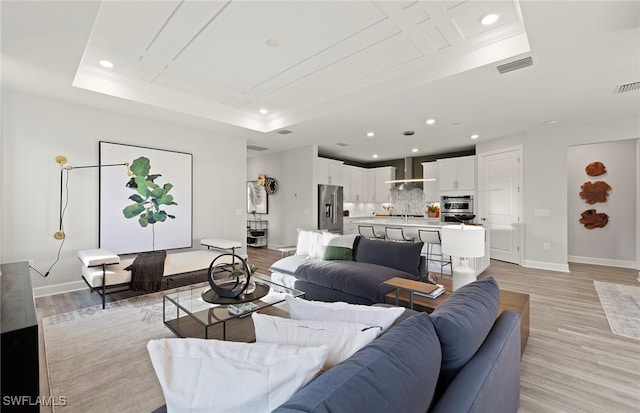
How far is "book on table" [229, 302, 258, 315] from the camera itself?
2.34 meters

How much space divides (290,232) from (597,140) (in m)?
6.45

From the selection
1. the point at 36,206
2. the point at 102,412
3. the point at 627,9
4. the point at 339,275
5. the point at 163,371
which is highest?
the point at 627,9

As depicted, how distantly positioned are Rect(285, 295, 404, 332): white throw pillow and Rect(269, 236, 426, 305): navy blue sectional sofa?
5.31 ft

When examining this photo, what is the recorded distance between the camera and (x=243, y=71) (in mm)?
3717

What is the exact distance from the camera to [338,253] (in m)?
3.80

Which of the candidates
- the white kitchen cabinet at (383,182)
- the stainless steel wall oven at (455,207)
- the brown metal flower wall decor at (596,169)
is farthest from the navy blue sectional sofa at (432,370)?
the white kitchen cabinet at (383,182)

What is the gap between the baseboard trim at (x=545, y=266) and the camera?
530cm

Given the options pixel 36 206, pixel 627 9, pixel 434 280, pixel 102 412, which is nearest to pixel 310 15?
pixel 627 9

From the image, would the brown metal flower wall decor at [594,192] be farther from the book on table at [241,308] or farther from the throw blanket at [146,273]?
the throw blanket at [146,273]

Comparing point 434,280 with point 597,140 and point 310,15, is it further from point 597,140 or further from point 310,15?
point 597,140

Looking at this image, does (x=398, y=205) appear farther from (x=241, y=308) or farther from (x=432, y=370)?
(x=432, y=370)

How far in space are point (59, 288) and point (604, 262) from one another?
965cm

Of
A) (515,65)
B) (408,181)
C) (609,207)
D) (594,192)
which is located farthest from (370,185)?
(515,65)

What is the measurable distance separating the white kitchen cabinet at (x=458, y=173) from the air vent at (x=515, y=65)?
4.12 meters
